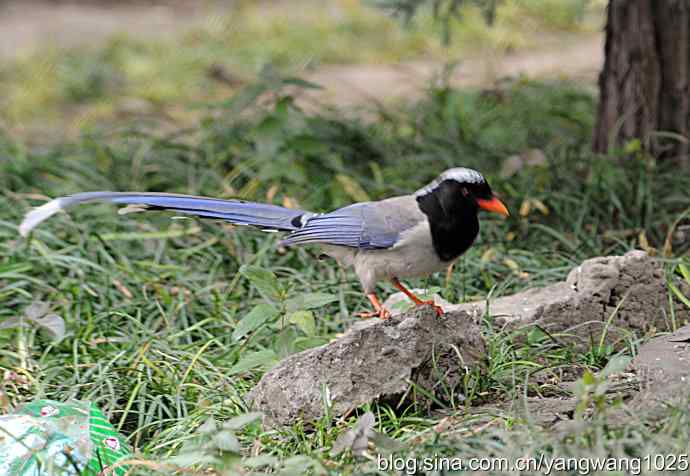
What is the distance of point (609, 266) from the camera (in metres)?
3.70

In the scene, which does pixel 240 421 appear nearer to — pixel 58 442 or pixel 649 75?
pixel 58 442

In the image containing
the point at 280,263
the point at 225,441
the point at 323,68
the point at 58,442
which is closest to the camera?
the point at 225,441

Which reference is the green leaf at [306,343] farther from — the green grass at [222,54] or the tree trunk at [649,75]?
the green grass at [222,54]

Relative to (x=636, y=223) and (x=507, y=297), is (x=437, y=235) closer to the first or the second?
(x=507, y=297)

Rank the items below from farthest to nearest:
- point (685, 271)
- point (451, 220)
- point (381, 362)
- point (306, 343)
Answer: point (685, 271) < point (306, 343) < point (451, 220) < point (381, 362)

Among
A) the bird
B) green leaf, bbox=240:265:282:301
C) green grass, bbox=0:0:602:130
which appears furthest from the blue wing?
green grass, bbox=0:0:602:130

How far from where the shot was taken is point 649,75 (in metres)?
5.04

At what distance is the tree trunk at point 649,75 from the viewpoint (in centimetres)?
498

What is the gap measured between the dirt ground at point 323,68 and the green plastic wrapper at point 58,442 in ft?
12.9

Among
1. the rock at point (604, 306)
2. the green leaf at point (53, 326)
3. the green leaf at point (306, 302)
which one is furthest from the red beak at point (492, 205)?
the green leaf at point (53, 326)

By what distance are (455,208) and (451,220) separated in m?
0.05

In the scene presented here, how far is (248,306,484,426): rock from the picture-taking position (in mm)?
3090

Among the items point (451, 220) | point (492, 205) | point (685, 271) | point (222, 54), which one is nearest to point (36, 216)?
point (451, 220)

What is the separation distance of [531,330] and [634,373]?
458 mm
